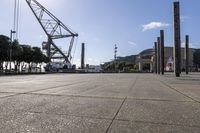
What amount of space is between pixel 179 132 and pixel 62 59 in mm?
100354

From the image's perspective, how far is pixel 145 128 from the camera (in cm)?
558

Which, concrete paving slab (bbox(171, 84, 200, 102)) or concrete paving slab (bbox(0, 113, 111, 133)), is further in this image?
concrete paving slab (bbox(171, 84, 200, 102))

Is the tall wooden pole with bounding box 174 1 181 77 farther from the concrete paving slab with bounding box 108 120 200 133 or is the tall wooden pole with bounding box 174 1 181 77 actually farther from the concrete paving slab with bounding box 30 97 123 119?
the concrete paving slab with bounding box 108 120 200 133

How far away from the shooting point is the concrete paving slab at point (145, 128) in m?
5.38

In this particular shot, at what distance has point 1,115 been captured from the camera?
6508mm

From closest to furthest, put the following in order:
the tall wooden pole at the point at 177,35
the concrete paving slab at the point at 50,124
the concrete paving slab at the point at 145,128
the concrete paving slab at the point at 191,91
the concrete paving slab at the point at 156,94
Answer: the concrete paving slab at the point at 50,124, the concrete paving slab at the point at 145,128, the concrete paving slab at the point at 156,94, the concrete paving slab at the point at 191,91, the tall wooden pole at the point at 177,35

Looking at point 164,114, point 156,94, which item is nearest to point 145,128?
point 164,114

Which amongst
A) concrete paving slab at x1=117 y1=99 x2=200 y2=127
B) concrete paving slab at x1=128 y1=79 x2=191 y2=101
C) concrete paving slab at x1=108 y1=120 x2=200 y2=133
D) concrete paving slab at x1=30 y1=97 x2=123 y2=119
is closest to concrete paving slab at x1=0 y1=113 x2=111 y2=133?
concrete paving slab at x1=108 y1=120 x2=200 y2=133

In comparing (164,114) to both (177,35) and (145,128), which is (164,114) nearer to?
(145,128)

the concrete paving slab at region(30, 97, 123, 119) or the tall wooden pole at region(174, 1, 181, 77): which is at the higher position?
the tall wooden pole at region(174, 1, 181, 77)

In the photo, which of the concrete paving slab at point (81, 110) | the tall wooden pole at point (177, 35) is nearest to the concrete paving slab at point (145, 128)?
the concrete paving slab at point (81, 110)

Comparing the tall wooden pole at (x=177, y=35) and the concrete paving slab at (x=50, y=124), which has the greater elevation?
the tall wooden pole at (x=177, y=35)

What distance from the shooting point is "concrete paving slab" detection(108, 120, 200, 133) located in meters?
5.38

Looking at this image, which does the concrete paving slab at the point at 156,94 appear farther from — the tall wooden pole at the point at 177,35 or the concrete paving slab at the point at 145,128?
the tall wooden pole at the point at 177,35
